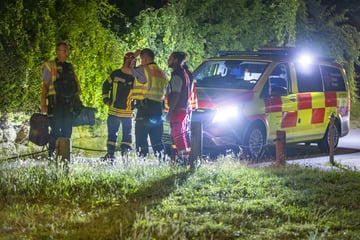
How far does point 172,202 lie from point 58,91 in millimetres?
3060

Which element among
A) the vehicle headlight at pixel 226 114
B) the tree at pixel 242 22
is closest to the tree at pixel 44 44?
the vehicle headlight at pixel 226 114

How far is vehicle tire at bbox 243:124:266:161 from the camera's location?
12.7 metres

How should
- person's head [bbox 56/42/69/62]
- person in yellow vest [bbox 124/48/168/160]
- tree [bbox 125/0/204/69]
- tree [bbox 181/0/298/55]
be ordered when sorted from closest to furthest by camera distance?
person's head [bbox 56/42/69/62] → person in yellow vest [bbox 124/48/168/160] → tree [bbox 125/0/204/69] → tree [bbox 181/0/298/55]

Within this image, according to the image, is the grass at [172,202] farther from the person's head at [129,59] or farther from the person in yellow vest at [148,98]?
the person's head at [129,59]

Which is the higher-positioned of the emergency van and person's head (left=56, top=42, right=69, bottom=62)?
person's head (left=56, top=42, right=69, bottom=62)

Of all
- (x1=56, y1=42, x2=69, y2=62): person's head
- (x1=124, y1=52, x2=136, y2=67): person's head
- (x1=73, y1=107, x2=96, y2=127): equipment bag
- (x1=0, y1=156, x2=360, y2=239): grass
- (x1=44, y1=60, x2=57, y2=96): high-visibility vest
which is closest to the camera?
(x1=0, y1=156, x2=360, y2=239): grass

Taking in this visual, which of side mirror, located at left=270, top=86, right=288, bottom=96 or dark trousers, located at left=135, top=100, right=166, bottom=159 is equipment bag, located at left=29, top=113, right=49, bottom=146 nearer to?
dark trousers, located at left=135, top=100, right=166, bottom=159

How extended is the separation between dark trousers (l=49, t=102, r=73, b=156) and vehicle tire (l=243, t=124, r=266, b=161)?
121 inches

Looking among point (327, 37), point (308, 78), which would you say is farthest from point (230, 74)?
point (327, 37)

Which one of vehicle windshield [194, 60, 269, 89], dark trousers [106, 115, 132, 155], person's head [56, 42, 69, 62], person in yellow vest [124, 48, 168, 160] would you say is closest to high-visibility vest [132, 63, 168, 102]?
person in yellow vest [124, 48, 168, 160]

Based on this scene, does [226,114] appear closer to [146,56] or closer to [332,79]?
[146,56]

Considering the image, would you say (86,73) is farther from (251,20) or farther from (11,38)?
(251,20)

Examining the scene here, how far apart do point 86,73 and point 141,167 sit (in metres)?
4.21

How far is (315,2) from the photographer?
25.5 meters
